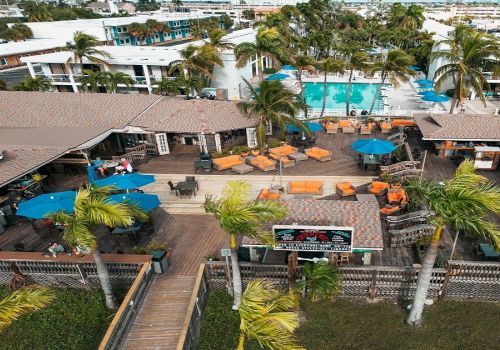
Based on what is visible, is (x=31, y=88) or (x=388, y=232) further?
(x=31, y=88)

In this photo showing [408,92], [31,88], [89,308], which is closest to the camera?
[89,308]

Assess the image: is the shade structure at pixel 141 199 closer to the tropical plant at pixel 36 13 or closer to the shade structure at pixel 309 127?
the shade structure at pixel 309 127

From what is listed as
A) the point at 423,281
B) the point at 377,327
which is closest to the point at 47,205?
the point at 377,327

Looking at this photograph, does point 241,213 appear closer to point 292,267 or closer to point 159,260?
point 292,267

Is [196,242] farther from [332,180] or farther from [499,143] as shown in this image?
[499,143]

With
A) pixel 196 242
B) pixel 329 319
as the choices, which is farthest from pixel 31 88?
pixel 329 319

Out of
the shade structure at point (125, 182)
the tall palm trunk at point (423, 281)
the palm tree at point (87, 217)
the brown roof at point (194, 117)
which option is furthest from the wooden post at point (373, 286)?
the brown roof at point (194, 117)

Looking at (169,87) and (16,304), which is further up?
(16,304)
